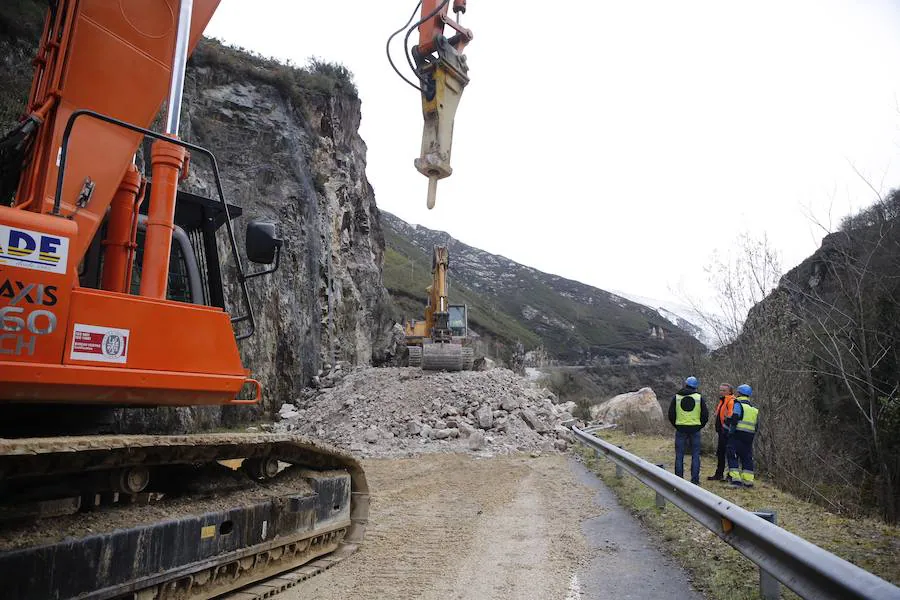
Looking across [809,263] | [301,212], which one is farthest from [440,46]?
[809,263]

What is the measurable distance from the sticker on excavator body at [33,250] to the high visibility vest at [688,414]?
8319mm

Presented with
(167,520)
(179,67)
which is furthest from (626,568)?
(179,67)

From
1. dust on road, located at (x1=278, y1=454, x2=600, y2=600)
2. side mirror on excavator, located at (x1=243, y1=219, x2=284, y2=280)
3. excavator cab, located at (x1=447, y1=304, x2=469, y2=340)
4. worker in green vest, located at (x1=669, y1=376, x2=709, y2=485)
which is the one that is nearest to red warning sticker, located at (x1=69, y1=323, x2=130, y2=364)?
side mirror on excavator, located at (x1=243, y1=219, x2=284, y2=280)

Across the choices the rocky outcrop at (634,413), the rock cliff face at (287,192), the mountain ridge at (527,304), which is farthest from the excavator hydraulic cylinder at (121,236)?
the mountain ridge at (527,304)

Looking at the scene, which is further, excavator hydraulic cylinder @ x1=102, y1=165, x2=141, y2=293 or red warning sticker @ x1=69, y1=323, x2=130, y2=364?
excavator hydraulic cylinder @ x1=102, y1=165, x2=141, y2=293

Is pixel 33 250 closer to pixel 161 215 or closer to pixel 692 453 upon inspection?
pixel 161 215

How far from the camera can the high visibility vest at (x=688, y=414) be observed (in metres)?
8.78

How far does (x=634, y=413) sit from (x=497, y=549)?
1844cm

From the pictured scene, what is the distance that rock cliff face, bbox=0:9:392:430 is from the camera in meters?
19.2

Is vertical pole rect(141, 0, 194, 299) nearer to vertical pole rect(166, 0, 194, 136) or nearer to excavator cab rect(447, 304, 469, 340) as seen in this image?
vertical pole rect(166, 0, 194, 136)

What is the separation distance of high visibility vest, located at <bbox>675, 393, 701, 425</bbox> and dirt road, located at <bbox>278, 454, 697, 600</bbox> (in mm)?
1645

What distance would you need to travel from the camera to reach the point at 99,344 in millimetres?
2969

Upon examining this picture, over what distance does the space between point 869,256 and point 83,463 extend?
16108 mm

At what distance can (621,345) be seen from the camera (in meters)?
109
